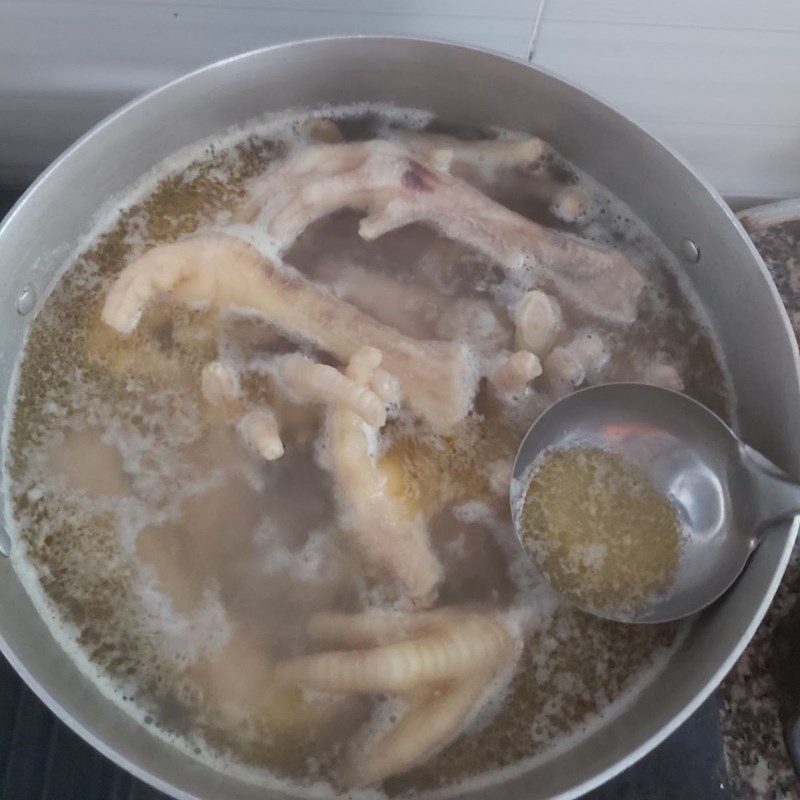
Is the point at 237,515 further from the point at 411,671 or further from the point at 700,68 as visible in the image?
the point at 700,68

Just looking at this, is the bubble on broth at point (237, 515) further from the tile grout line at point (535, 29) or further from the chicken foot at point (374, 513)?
the tile grout line at point (535, 29)

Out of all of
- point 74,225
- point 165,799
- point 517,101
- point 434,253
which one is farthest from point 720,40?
point 165,799

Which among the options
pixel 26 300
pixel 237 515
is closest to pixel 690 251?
pixel 237 515

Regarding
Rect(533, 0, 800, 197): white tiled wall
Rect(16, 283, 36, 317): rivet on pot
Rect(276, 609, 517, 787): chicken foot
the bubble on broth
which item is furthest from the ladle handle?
Rect(16, 283, 36, 317): rivet on pot

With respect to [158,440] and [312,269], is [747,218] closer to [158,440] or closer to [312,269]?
[312,269]

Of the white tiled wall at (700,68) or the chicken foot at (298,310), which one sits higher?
the white tiled wall at (700,68)

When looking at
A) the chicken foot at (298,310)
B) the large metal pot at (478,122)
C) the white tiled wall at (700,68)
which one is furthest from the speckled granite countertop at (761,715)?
the white tiled wall at (700,68)
